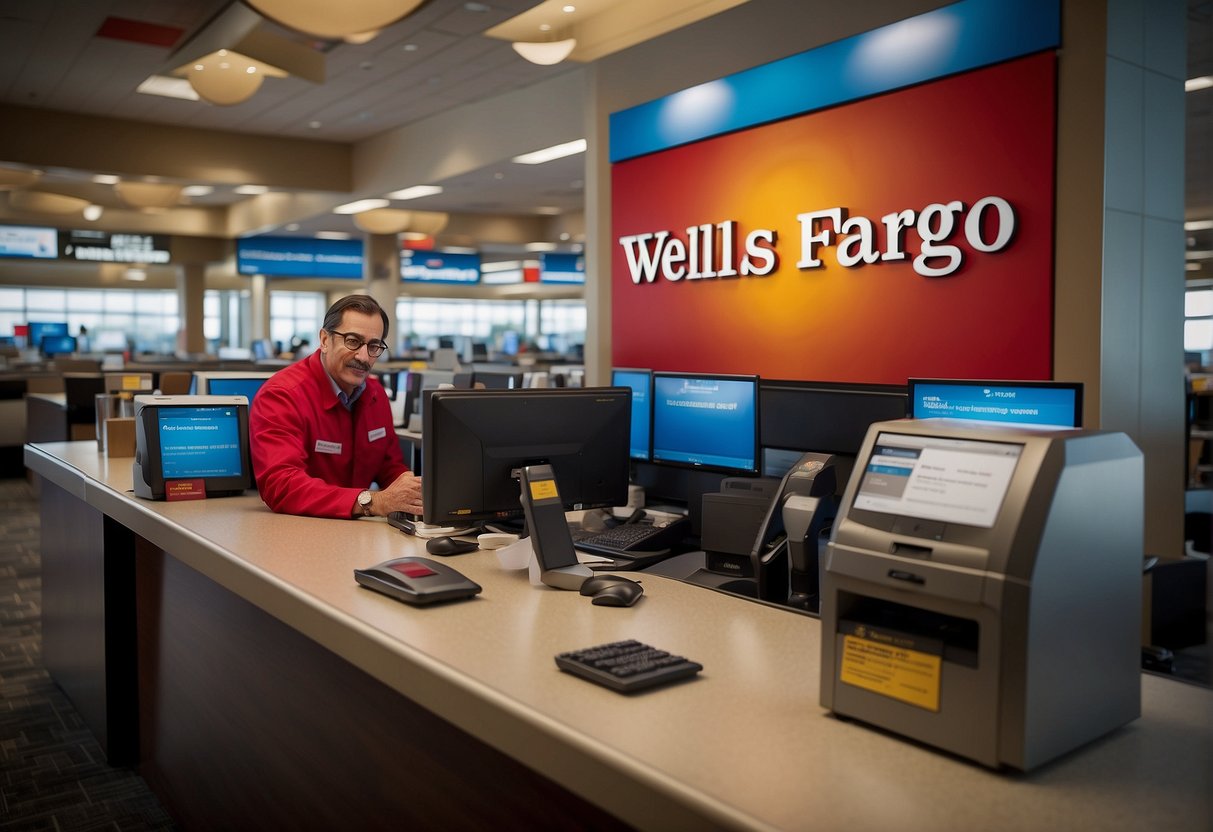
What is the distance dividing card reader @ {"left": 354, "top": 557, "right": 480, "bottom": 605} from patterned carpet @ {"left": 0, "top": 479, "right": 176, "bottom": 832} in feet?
5.19

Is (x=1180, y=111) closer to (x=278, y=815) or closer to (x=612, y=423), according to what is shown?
(x=612, y=423)

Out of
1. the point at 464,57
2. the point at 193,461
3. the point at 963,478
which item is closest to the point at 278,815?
the point at 193,461

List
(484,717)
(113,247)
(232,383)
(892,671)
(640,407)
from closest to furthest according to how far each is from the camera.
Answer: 1. (892,671)
2. (484,717)
3. (640,407)
4. (232,383)
5. (113,247)

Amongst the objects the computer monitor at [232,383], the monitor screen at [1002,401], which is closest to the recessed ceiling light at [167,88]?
the computer monitor at [232,383]

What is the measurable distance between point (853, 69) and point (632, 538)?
331 centimetres

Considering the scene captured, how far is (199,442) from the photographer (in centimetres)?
317

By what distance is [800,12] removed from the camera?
5250 mm

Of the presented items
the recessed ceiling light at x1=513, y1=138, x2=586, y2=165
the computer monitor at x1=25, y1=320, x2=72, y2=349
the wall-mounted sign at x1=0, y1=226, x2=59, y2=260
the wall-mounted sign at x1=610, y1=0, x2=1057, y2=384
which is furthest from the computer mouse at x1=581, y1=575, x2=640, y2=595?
the computer monitor at x1=25, y1=320, x2=72, y2=349

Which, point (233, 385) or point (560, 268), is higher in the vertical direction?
point (560, 268)

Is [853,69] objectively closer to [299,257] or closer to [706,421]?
[706,421]

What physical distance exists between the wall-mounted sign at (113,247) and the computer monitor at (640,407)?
14.7 m

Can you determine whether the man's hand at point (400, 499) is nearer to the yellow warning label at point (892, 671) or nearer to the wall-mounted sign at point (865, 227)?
the yellow warning label at point (892, 671)

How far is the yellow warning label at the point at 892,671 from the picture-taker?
1.27m

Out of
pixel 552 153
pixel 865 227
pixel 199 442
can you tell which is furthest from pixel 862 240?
pixel 552 153
